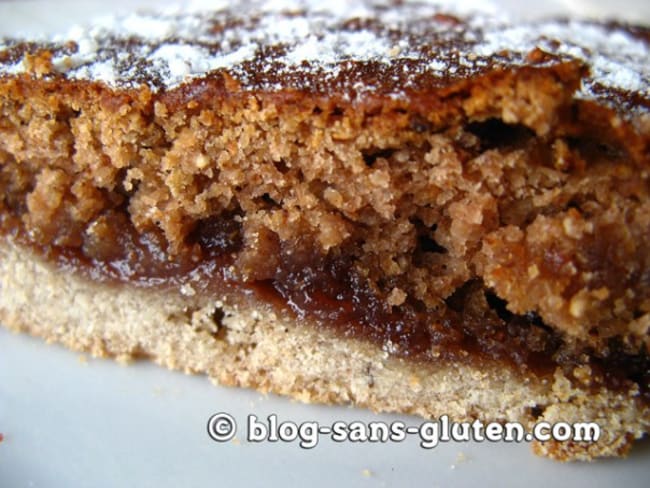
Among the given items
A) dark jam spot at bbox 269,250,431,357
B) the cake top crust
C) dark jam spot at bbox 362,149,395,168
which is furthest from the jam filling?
the cake top crust

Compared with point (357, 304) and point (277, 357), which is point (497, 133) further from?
point (277, 357)

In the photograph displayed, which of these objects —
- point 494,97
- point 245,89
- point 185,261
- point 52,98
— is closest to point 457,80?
point 494,97

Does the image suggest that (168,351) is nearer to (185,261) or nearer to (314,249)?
(185,261)

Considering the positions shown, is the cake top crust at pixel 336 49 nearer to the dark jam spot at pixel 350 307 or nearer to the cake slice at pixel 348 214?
the cake slice at pixel 348 214

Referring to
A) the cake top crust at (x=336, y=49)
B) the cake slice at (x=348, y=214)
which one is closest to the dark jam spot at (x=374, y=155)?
the cake slice at (x=348, y=214)

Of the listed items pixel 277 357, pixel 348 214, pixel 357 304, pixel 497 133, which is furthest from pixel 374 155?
pixel 277 357
